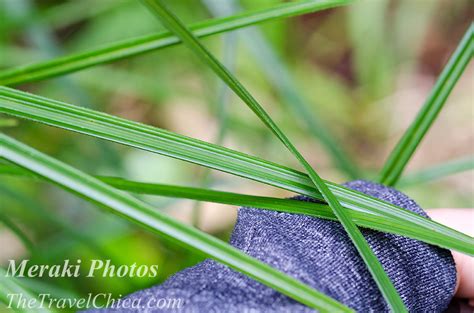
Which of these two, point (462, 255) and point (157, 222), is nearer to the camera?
point (157, 222)

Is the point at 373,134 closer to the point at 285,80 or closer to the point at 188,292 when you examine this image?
the point at 285,80

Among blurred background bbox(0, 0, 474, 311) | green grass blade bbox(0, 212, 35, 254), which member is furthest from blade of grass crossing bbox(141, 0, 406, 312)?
blurred background bbox(0, 0, 474, 311)

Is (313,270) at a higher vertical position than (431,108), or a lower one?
lower

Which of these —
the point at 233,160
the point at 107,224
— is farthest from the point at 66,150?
the point at 233,160

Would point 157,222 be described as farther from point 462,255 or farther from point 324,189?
point 462,255

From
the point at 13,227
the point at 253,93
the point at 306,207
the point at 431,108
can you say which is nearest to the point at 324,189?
the point at 306,207

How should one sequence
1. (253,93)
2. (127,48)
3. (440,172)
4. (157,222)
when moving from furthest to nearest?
(253,93), (440,172), (127,48), (157,222)

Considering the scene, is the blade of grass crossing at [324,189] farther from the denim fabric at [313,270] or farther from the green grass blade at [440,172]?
the green grass blade at [440,172]
